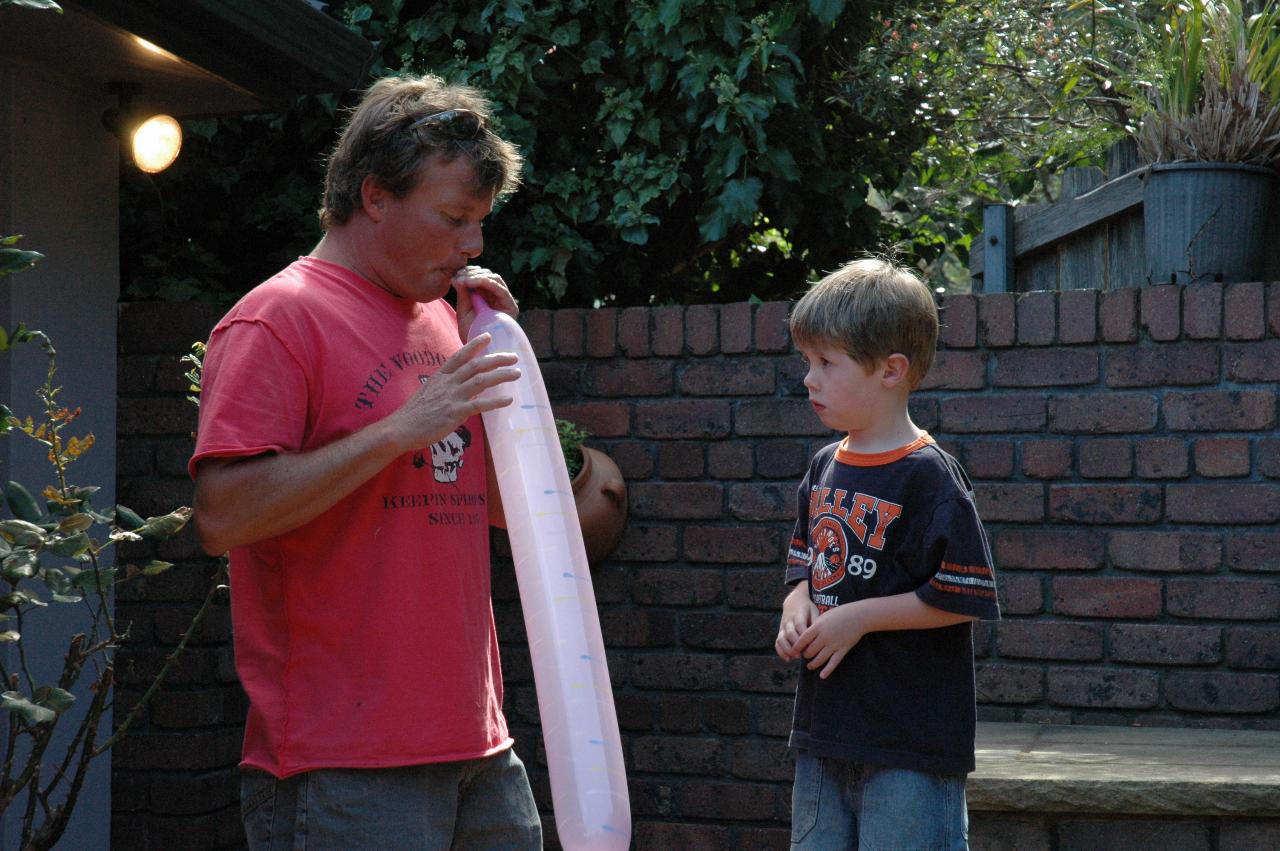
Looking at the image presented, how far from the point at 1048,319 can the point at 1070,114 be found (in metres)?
1.33

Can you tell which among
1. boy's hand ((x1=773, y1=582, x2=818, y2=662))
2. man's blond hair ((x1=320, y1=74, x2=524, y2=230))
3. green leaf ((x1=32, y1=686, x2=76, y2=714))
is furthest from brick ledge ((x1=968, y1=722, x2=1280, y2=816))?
green leaf ((x1=32, y1=686, x2=76, y2=714))

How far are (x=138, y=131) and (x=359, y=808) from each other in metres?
2.08

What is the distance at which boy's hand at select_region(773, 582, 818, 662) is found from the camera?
2162 millimetres

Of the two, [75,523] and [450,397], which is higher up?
[450,397]

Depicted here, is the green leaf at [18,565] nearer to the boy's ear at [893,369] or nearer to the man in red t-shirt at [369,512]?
the man in red t-shirt at [369,512]

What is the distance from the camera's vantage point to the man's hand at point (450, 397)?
171 centimetres

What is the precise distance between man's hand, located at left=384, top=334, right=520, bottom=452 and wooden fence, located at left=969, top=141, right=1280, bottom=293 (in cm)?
213

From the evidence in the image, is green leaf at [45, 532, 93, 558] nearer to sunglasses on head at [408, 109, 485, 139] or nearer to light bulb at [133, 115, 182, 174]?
sunglasses on head at [408, 109, 485, 139]

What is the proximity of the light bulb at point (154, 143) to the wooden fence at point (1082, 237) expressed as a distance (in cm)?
229

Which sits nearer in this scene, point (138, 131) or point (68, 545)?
point (68, 545)

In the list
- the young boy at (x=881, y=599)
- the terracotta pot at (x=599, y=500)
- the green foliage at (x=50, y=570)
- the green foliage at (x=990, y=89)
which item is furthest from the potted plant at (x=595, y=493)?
the green foliage at (x=990, y=89)

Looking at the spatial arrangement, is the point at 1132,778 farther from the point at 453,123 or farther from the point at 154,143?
the point at 154,143

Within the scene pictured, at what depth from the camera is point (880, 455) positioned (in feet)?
7.22

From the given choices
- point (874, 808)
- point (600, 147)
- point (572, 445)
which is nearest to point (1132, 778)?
point (874, 808)
